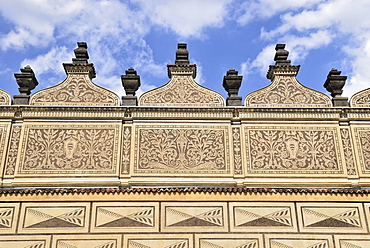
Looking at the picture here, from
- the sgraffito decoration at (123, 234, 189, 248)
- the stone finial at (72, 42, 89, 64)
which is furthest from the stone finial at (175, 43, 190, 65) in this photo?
the sgraffito decoration at (123, 234, 189, 248)

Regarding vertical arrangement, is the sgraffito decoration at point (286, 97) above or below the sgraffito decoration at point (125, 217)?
above

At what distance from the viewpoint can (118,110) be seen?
6.27 meters

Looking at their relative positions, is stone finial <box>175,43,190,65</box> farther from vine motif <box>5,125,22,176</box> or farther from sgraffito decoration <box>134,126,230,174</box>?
vine motif <box>5,125,22,176</box>

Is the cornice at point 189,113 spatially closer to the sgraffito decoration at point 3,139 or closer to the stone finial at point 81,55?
the sgraffito decoration at point 3,139

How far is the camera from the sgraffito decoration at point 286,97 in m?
6.43

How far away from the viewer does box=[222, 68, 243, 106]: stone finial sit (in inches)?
253

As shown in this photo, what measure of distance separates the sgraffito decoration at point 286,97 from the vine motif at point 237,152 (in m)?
0.50

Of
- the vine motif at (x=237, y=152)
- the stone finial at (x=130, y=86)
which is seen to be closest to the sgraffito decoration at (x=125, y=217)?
the vine motif at (x=237, y=152)

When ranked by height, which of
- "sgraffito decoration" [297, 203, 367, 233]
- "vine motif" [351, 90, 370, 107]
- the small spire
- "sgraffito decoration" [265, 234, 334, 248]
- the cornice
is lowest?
"sgraffito decoration" [265, 234, 334, 248]

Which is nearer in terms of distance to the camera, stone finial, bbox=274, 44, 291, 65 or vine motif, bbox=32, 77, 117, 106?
vine motif, bbox=32, 77, 117, 106

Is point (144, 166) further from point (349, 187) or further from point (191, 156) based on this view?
point (349, 187)

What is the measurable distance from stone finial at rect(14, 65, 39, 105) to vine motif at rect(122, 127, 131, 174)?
5.09ft

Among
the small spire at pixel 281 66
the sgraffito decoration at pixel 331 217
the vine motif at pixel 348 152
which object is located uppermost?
the small spire at pixel 281 66

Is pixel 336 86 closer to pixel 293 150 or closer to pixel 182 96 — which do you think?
pixel 293 150
